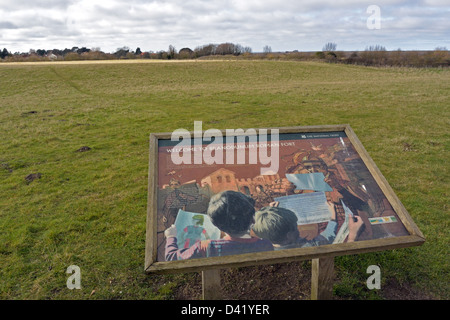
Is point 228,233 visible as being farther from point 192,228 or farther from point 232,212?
point 192,228

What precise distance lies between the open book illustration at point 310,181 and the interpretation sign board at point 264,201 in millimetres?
13

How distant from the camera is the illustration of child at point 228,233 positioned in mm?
3619

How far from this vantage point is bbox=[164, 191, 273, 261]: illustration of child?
3.62 m

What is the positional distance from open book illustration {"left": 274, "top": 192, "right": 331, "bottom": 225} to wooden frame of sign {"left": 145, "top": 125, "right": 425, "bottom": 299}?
368 millimetres

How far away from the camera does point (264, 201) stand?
163 inches

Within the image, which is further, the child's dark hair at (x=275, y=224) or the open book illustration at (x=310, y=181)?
the open book illustration at (x=310, y=181)

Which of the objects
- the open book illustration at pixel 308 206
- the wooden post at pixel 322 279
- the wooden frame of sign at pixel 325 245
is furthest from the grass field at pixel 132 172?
the open book illustration at pixel 308 206

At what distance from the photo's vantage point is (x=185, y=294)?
4.93 m

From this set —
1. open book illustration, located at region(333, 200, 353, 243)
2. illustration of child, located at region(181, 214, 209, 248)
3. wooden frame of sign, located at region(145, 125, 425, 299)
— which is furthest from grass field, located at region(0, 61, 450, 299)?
illustration of child, located at region(181, 214, 209, 248)

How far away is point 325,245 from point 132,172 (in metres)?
6.81

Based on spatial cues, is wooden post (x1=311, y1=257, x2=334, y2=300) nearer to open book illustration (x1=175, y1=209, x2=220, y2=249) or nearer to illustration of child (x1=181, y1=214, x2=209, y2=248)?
open book illustration (x1=175, y1=209, x2=220, y2=249)

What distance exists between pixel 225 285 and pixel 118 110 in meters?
15.1

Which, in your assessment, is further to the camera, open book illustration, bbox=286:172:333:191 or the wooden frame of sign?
open book illustration, bbox=286:172:333:191

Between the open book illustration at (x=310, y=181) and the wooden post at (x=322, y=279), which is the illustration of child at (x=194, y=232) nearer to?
the open book illustration at (x=310, y=181)
